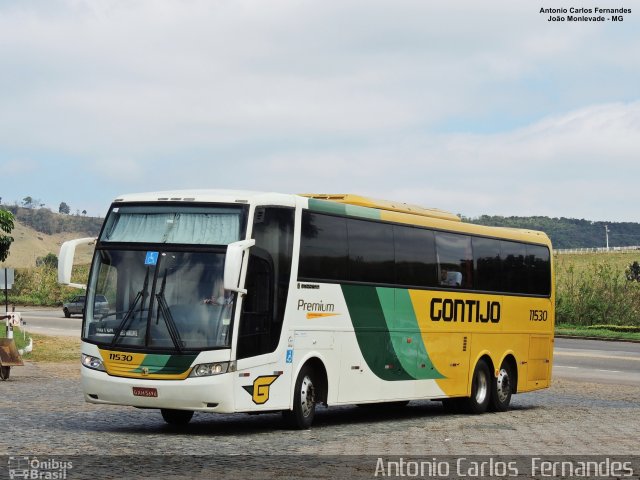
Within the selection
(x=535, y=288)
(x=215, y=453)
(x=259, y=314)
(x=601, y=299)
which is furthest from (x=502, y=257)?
(x=601, y=299)

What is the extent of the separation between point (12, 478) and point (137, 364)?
16.4 feet

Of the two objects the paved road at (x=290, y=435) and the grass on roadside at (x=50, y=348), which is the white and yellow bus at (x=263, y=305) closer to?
the paved road at (x=290, y=435)

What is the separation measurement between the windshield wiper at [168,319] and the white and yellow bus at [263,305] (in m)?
0.01

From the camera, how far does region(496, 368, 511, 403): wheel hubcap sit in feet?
76.1

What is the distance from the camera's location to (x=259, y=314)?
16203mm

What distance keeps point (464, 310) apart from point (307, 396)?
18.5 ft

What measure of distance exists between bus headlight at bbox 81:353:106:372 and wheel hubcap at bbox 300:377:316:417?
2859mm

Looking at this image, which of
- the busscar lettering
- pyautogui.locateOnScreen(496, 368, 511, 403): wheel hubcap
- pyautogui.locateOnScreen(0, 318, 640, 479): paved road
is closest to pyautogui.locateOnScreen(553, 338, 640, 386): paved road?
pyautogui.locateOnScreen(0, 318, 640, 479): paved road

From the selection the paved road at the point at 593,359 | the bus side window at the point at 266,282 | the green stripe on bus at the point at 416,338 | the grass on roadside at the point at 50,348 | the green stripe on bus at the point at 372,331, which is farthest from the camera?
the grass on roadside at the point at 50,348

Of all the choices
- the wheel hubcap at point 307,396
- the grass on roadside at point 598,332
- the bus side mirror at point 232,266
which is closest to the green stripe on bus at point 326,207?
the wheel hubcap at point 307,396

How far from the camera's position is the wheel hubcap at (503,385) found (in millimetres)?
23189

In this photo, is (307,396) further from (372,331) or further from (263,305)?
(372,331)

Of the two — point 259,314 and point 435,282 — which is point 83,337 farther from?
point 435,282

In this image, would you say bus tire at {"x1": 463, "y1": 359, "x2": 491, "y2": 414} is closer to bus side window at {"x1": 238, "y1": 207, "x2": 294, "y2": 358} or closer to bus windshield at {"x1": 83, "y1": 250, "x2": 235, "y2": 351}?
bus side window at {"x1": 238, "y1": 207, "x2": 294, "y2": 358}
